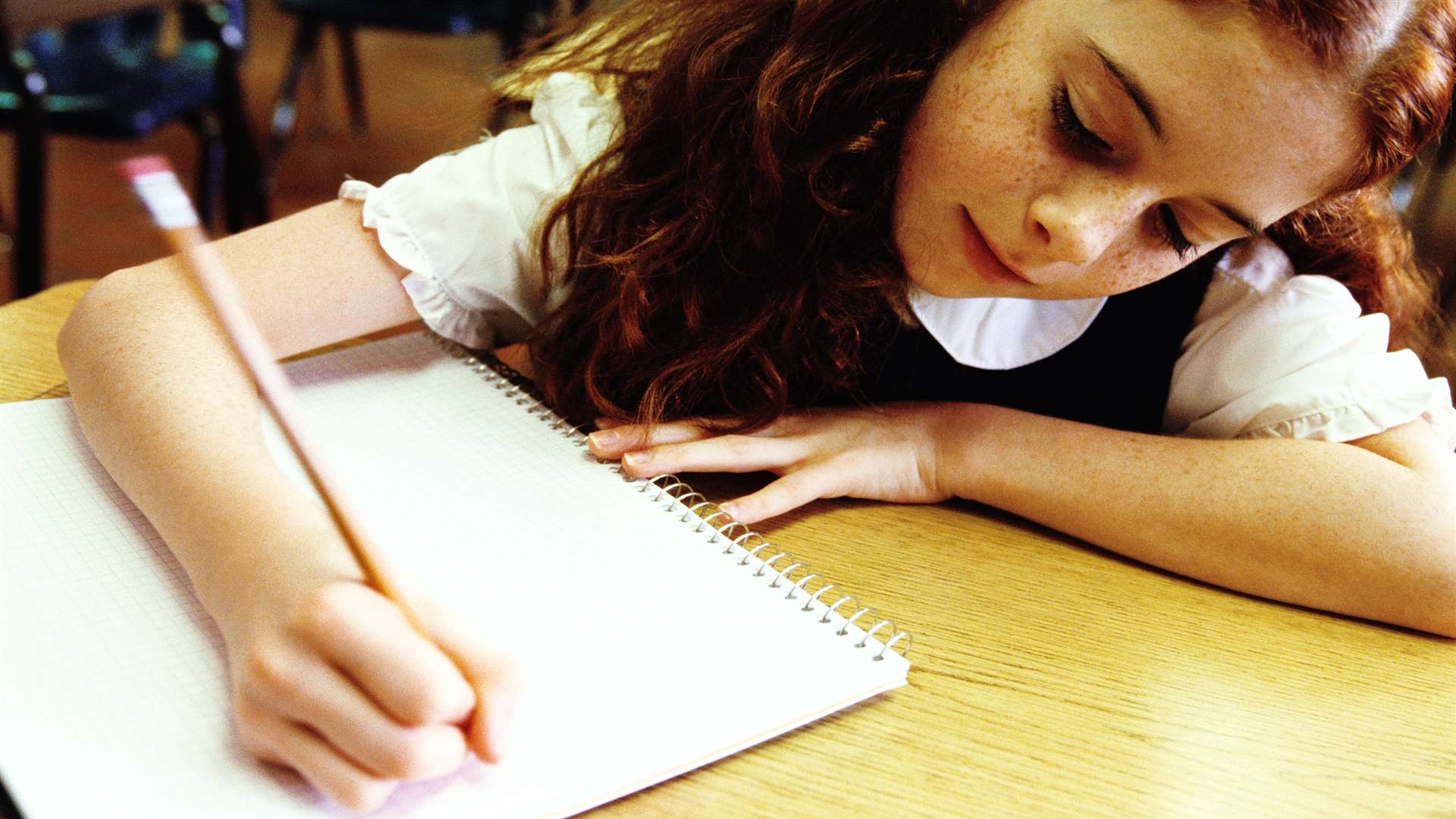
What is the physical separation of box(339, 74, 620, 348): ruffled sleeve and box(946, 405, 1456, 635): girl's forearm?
312mm

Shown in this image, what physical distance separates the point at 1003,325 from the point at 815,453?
0.67 feet

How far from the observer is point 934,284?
70 cm

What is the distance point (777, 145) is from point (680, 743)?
0.39 meters

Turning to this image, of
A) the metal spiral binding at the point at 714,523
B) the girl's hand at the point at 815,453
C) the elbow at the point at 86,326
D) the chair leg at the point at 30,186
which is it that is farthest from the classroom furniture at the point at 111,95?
the girl's hand at the point at 815,453

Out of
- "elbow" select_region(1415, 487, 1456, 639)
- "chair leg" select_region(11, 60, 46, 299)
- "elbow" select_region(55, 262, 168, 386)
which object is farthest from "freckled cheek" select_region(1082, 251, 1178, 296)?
"chair leg" select_region(11, 60, 46, 299)

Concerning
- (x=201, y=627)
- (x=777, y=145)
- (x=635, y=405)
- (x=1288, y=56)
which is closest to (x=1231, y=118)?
(x=1288, y=56)

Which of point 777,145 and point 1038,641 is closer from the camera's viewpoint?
point 1038,641

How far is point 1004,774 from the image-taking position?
477mm

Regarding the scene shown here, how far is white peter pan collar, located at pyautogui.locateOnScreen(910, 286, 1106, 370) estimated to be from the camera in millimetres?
805

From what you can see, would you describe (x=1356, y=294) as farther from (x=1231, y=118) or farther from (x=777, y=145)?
(x=777, y=145)

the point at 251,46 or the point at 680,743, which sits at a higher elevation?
the point at 680,743

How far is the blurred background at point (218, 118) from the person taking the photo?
1.71 metres

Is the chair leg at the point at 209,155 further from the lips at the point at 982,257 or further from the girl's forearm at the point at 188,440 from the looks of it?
the lips at the point at 982,257

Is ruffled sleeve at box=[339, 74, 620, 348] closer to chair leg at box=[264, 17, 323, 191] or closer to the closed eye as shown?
the closed eye
